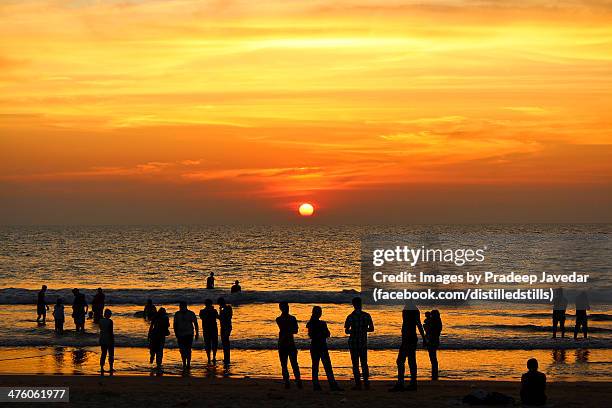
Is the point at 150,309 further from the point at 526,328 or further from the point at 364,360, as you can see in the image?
the point at 526,328

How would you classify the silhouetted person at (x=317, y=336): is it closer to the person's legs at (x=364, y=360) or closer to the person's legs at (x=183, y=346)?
the person's legs at (x=364, y=360)

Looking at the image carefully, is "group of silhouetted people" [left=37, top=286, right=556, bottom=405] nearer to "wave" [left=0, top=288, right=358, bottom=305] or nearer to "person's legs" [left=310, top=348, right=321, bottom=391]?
"person's legs" [left=310, top=348, right=321, bottom=391]

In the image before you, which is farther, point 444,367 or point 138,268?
point 138,268

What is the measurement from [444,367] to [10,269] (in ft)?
267

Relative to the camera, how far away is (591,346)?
96.9 feet

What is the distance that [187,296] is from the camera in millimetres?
59781

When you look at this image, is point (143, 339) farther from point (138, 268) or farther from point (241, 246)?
point (241, 246)

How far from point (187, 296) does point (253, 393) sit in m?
42.9

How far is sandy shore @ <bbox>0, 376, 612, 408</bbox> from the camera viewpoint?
638 inches

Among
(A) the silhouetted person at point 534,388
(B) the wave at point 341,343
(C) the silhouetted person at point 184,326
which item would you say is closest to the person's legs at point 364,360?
(A) the silhouetted person at point 534,388

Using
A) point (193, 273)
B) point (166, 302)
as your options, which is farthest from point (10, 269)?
point (166, 302)

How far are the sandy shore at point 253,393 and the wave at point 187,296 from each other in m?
32.1

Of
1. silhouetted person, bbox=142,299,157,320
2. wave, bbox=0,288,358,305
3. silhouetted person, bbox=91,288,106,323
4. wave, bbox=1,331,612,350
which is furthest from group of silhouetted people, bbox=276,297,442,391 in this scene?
wave, bbox=0,288,358,305

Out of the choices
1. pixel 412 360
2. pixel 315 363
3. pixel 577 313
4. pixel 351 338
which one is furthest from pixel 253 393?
pixel 577 313
